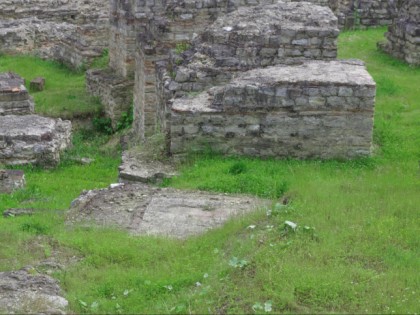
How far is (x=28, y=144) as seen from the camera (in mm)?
11945

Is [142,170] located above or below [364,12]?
below

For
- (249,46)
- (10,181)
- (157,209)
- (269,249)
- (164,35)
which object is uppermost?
(249,46)

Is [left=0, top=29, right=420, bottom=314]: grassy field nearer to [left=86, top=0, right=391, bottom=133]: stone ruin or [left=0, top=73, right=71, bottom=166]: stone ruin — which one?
[left=0, top=73, right=71, bottom=166]: stone ruin

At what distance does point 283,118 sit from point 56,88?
8.48 m

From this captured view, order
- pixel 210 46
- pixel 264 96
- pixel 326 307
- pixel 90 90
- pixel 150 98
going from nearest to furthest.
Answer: pixel 326 307 → pixel 264 96 → pixel 210 46 → pixel 150 98 → pixel 90 90

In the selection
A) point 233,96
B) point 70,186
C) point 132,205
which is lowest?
point 70,186

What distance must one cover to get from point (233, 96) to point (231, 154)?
74 centimetres

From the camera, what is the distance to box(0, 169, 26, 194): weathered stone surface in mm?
10555

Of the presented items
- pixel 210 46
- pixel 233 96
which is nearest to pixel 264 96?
pixel 233 96

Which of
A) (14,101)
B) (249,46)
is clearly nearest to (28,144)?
(14,101)

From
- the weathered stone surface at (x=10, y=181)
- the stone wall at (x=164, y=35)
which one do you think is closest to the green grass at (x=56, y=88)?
the stone wall at (x=164, y=35)

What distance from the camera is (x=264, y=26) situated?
36.2ft

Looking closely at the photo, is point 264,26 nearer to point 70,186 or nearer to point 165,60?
point 165,60

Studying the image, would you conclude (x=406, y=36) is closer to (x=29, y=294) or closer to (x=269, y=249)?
(x=269, y=249)
